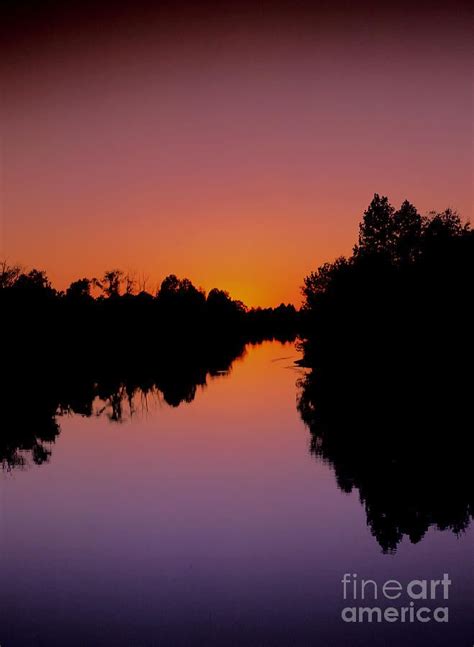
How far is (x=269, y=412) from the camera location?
115 ft

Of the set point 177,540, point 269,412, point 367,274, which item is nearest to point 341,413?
point 269,412

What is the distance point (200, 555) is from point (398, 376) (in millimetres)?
32758

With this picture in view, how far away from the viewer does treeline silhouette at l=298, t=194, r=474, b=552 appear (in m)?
17.0

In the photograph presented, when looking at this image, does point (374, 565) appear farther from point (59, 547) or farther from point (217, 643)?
point (59, 547)

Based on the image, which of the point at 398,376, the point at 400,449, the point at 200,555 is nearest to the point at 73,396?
the point at 398,376

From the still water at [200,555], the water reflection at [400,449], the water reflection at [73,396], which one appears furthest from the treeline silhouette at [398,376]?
the water reflection at [73,396]

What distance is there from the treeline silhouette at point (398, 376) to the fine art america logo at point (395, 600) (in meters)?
1.74

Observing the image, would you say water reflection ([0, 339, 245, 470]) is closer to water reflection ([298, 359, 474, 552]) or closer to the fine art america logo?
water reflection ([298, 359, 474, 552])

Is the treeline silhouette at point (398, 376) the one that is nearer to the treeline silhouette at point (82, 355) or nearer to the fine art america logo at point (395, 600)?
the fine art america logo at point (395, 600)

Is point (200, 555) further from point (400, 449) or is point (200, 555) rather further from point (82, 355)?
point (82, 355)

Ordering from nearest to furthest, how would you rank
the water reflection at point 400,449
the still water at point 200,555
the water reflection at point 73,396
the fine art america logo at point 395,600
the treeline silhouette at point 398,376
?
the still water at point 200,555 < the fine art america logo at point 395,600 < the water reflection at point 400,449 < the treeline silhouette at point 398,376 < the water reflection at point 73,396

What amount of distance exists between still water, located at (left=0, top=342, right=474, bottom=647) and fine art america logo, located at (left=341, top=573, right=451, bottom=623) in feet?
0.58

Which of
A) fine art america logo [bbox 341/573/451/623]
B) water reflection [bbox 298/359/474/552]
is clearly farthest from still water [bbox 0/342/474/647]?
water reflection [bbox 298/359/474/552]

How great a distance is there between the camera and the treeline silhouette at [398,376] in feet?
55.6
